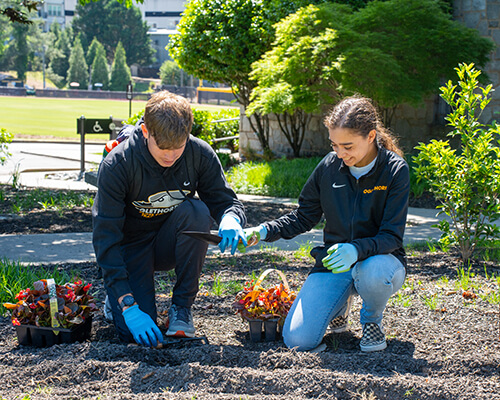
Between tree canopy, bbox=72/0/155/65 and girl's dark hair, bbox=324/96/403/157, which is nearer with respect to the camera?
girl's dark hair, bbox=324/96/403/157

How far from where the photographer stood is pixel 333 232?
3082mm

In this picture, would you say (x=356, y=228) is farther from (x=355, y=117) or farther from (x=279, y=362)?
(x=279, y=362)

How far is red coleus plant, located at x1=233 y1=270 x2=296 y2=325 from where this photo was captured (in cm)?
300

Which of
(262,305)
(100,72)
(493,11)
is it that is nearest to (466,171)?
(262,305)

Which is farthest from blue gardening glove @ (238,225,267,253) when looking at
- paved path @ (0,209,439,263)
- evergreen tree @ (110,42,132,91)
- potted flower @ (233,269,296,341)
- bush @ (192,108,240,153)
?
evergreen tree @ (110,42,132,91)

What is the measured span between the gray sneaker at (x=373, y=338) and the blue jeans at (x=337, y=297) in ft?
0.10

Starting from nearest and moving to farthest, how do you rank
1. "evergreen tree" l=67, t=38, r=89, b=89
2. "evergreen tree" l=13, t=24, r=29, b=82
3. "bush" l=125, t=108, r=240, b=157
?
1. "bush" l=125, t=108, r=240, b=157
2. "evergreen tree" l=13, t=24, r=29, b=82
3. "evergreen tree" l=67, t=38, r=89, b=89

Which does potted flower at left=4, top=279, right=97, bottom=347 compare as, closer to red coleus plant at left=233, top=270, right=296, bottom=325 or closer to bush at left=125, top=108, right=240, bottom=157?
red coleus plant at left=233, top=270, right=296, bottom=325

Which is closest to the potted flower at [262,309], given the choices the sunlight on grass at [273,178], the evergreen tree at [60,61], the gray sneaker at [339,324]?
the gray sneaker at [339,324]

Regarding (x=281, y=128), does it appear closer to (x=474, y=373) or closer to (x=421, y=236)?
(x=421, y=236)

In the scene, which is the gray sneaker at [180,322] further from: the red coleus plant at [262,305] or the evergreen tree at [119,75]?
the evergreen tree at [119,75]

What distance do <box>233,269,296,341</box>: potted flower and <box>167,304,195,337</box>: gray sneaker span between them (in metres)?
0.25

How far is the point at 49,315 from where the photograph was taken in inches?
114

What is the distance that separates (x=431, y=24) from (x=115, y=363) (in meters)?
7.33
